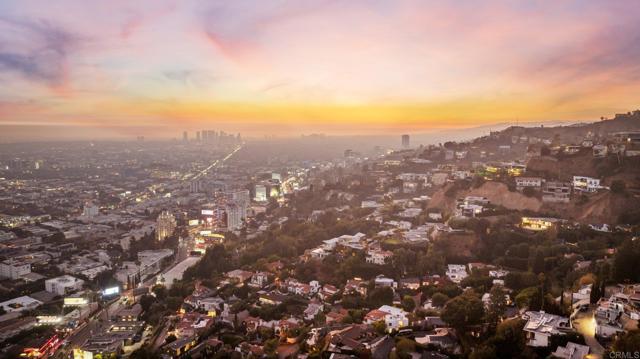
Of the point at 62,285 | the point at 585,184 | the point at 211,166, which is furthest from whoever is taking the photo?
the point at 211,166

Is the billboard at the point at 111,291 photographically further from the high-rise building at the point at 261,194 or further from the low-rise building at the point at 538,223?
the high-rise building at the point at 261,194

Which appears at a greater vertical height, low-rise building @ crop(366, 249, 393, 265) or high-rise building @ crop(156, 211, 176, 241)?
low-rise building @ crop(366, 249, 393, 265)

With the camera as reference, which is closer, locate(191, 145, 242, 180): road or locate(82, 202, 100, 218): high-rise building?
locate(82, 202, 100, 218): high-rise building

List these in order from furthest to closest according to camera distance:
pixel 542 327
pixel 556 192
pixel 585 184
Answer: pixel 556 192 → pixel 585 184 → pixel 542 327

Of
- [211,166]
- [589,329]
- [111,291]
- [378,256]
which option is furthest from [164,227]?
[211,166]

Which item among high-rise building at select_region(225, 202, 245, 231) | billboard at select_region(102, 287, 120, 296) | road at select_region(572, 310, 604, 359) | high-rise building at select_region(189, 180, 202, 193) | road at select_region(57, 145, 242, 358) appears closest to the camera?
road at select_region(572, 310, 604, 359)

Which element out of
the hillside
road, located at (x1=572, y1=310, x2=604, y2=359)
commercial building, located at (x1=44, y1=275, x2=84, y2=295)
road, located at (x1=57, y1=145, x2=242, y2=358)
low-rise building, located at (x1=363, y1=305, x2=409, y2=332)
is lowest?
road, located at (x1=57, y1=145, x2=242, y2=358)

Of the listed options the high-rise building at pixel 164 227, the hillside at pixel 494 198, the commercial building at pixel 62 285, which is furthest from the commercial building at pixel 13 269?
the hillside at pixel 494 198

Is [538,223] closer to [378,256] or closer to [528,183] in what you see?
[528,183]

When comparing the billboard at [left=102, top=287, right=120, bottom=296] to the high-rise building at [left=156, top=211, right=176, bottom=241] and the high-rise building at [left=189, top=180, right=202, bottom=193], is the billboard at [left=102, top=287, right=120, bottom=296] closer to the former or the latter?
the high-rise building at [left=156, top=211, right=176, bottom=241]

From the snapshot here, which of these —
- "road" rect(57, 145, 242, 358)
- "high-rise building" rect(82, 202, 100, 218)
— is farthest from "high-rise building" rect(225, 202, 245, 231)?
"road" rect(57, 145, 242, 358)
